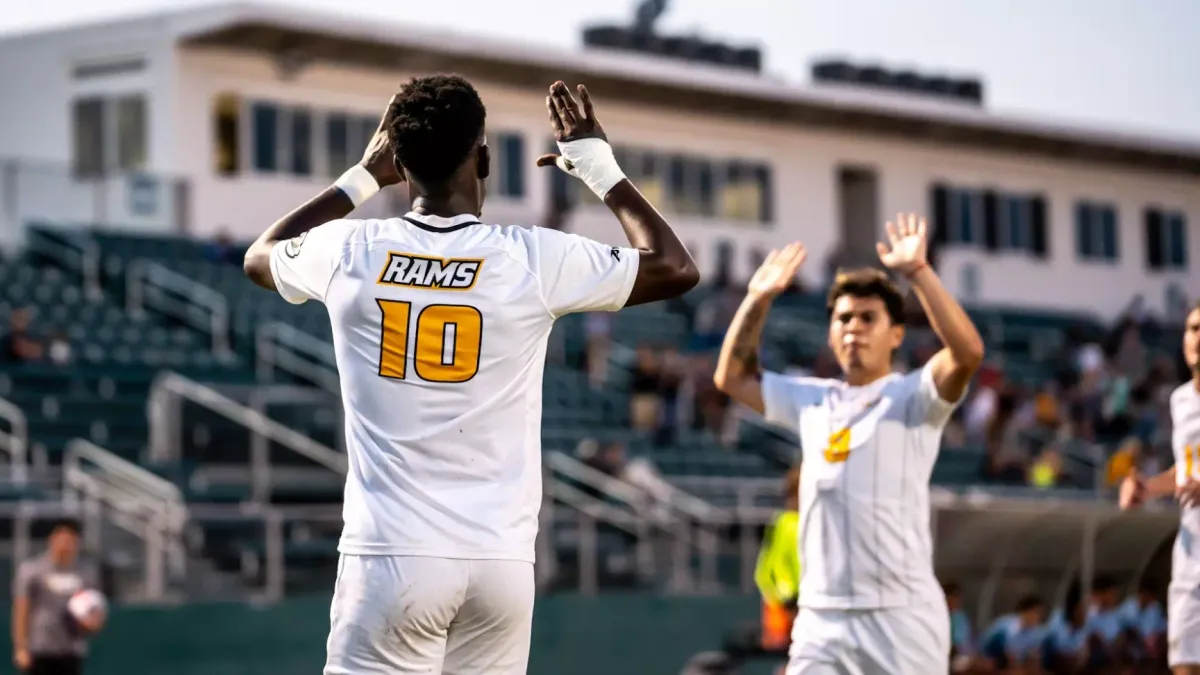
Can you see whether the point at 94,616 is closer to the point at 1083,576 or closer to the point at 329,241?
the point at 1083,576

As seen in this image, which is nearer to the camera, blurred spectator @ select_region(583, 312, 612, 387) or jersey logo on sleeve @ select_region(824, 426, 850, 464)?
jersey logo on sleeve @ select_region(824, 426, 850, 464)

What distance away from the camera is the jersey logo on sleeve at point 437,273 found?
19.5 feet

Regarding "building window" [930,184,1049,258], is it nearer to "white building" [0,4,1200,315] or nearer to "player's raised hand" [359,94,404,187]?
"white building" [0,4,1200,315]

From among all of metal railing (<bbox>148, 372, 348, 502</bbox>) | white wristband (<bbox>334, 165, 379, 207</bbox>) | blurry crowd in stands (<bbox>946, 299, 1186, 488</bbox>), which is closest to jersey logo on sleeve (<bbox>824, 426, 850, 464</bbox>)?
white wristband (<bbox>334, 165, 379, 207</bbox>)

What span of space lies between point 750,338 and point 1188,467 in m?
2.07

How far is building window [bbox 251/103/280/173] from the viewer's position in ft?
119

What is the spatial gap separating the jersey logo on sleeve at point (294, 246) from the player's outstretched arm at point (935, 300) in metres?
2.60

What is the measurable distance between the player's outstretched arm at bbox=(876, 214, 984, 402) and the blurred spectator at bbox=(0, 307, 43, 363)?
17.2 m

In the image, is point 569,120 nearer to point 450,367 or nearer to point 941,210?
point 450,367

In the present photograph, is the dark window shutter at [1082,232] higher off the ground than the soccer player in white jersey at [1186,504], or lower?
lower

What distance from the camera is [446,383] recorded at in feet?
19.4

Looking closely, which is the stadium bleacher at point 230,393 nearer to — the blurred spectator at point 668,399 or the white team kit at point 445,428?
the blurred spectator at point 668,399

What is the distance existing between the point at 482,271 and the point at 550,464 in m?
17.3

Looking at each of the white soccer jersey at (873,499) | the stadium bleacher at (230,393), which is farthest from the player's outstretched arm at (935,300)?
the stadium bleacher at (230,393)
